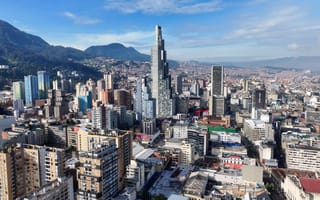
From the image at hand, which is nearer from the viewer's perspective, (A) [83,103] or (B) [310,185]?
(B) [310,185]

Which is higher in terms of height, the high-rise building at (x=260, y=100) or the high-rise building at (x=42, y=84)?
the high-rise building at (x=42, y=84)

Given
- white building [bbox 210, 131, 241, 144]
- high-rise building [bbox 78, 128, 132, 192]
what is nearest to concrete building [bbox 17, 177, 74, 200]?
high-rise building [bbox 78, 128, 132, 192]

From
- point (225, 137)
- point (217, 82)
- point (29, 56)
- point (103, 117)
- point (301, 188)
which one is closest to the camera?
point (301, 188)

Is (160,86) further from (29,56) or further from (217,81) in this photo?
(29,56)

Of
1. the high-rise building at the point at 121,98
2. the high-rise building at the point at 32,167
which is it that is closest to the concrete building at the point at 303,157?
the high-rise building at the point at 32,167

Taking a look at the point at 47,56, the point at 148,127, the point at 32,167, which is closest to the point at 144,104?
the point at 148,127

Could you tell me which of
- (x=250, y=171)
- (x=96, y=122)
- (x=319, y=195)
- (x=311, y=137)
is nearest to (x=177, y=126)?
Result: (x=96, y=122)

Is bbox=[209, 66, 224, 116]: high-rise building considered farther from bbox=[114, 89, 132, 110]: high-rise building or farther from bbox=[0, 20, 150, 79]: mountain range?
bbox=[0, 20, 150, 79]: mountain range

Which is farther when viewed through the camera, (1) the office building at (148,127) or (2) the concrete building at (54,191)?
(1) the office building at (148,127)

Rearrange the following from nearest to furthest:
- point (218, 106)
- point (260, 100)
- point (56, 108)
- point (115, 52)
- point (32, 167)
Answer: point (32, 167)
point (56, 108)
point (260, 100)
point (218, 106)
point (115, 52)

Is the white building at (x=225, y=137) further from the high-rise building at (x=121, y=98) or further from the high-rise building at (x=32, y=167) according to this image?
the high-rise building at (x=32, y=167)
